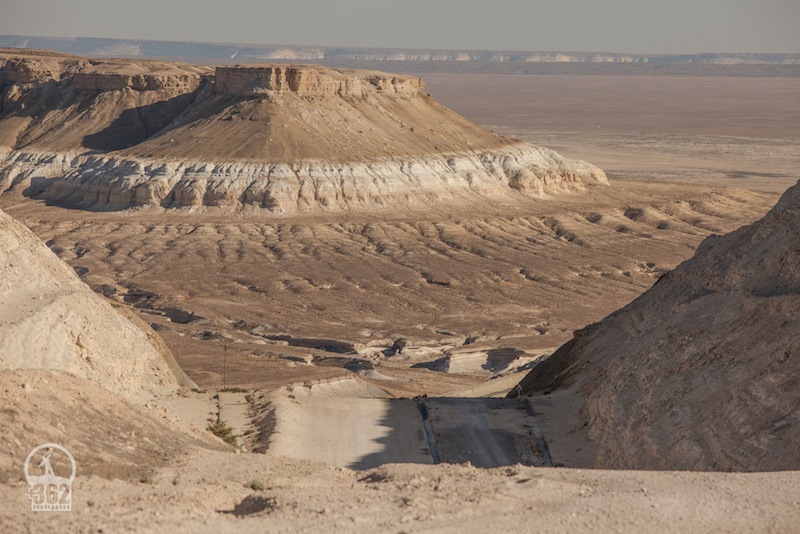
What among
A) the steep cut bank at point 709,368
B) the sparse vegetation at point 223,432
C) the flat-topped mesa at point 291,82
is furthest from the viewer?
the flat-topped mesa at point 291,82

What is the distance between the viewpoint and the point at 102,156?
87.9 metres

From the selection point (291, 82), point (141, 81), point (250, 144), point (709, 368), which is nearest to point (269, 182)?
point (250, 144)

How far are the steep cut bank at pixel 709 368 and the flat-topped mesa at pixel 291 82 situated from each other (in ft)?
204

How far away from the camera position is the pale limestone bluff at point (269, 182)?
261ft

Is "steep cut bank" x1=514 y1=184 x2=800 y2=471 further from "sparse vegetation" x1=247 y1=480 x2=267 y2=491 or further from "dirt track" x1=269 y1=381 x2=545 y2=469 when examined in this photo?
"sparse vegetation" x1=247 y1=480 x2=267 y2=491

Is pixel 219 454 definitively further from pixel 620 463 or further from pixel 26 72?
pixel 26 72

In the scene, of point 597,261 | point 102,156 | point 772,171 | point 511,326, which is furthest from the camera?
point 772,171

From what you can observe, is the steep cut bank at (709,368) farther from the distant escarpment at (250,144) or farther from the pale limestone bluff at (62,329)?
the distant escarpment at (250,144)

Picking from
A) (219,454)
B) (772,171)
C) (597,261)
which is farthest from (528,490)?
(772,171)

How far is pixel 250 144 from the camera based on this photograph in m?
84.0

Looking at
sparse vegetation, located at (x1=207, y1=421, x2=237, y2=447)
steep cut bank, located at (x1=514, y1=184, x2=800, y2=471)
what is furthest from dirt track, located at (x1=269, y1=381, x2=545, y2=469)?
steep cut bank, located at (x1=514, y1=184, x2=800, y2=471)

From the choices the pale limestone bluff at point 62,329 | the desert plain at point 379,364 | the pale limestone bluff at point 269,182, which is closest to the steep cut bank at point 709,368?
the desert plain at point 379,364

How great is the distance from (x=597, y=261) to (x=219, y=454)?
5264 centimetres

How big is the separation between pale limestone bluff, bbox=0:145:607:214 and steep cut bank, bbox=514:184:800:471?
49905mm
